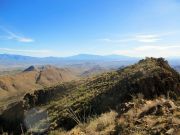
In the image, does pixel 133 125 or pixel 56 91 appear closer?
pixel 133 125

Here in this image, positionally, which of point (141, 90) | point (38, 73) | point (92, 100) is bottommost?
point (38, 73)

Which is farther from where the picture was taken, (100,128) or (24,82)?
(24,82)

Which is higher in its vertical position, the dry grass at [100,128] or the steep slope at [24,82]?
the dry grass at [100,128]

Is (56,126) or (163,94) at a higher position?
(163,94)

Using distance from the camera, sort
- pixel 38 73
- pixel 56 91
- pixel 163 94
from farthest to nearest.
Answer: pixel 38 73 → pixel 56 91 → pixel 163 94

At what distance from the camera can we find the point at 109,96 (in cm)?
1562

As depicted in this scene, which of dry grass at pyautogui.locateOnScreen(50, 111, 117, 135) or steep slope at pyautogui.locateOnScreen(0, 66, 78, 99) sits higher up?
dry grass at pyautogui.locateOnScreen(50, 111, 117, 135)

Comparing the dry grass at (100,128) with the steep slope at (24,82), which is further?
the steep slope at (24,82)

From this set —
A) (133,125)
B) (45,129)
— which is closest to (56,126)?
(45,129)

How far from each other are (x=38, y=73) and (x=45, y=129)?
523ft

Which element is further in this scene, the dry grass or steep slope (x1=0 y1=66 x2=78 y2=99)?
steep slope (x1=0 y1=66 x2=78 y2=99)

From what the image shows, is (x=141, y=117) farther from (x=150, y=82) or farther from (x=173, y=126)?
(x=150, y=82)

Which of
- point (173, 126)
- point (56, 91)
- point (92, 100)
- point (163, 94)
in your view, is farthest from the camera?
point (56, 91)

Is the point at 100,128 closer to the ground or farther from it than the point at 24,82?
farther from it
